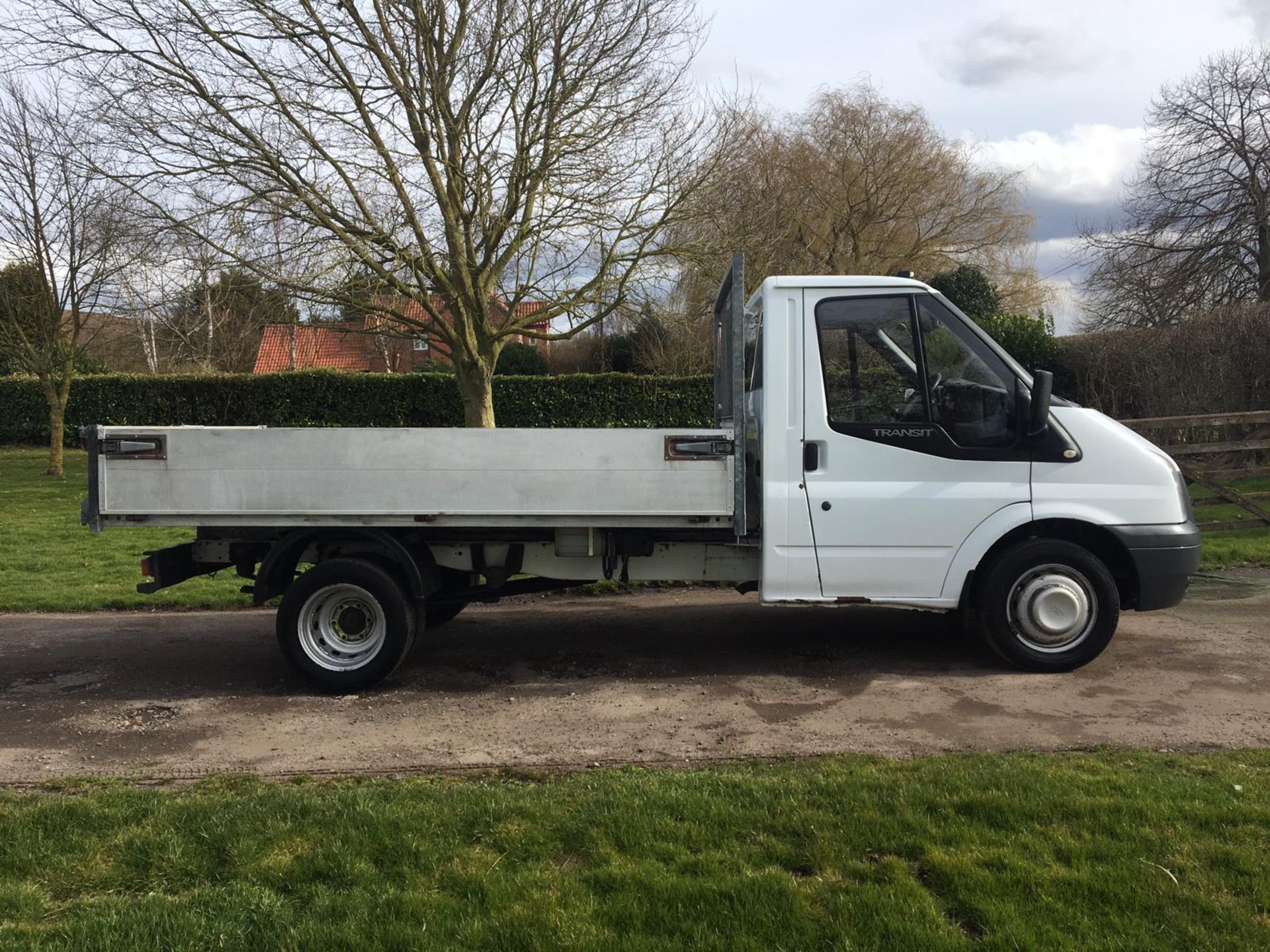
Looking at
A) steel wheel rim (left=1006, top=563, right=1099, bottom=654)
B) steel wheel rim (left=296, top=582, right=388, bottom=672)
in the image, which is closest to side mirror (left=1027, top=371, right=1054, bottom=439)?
steel wheel rim (left=1006, top=563, right=1099, bottom=654)

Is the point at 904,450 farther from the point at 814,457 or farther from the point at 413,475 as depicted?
the point at 413,475

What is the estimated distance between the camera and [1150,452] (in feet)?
18.9

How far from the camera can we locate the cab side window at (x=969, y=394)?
18.6 feet

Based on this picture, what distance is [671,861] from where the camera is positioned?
10.8 ft

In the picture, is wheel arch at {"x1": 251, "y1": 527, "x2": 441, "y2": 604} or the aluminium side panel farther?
wheel arch at {"x1": 251, "y1": 527, "x2": 441, "y2": 604}

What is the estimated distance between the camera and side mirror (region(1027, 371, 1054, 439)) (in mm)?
5473

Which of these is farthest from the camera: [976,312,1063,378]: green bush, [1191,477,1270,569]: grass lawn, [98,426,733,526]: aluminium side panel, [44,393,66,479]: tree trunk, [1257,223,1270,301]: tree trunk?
[1257,223,1270,301]: tree trunk

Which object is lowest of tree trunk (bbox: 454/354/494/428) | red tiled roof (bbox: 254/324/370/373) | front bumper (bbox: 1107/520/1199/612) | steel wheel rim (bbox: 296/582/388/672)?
steel wheel rim (bbox: 296/582/388/672)

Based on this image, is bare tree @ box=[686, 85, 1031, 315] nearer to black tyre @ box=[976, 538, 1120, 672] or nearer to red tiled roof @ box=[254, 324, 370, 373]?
red tiled roof @ box=[254, 324, 370, 373]

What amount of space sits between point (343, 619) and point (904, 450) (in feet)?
11.7

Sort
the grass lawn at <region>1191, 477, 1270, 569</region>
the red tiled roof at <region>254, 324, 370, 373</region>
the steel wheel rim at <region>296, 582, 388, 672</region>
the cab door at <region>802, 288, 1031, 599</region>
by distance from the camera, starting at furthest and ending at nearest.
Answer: the red tiled roof at <region>254, 324, 370, 373</region> → the grass lawn at <region>1191, 477, 1270, 569</region> → the steel wheel rim at <region>296, 582, 388, 672</region> → the cab door at <region>802, 288, 1031, 599</region>

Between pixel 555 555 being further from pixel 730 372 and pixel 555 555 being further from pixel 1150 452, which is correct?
pixel 1150 452

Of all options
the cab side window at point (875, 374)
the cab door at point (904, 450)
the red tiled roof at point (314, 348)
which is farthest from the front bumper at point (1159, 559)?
the red tiled roof at point (314, 348)

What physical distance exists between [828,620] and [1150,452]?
8.54 feet
